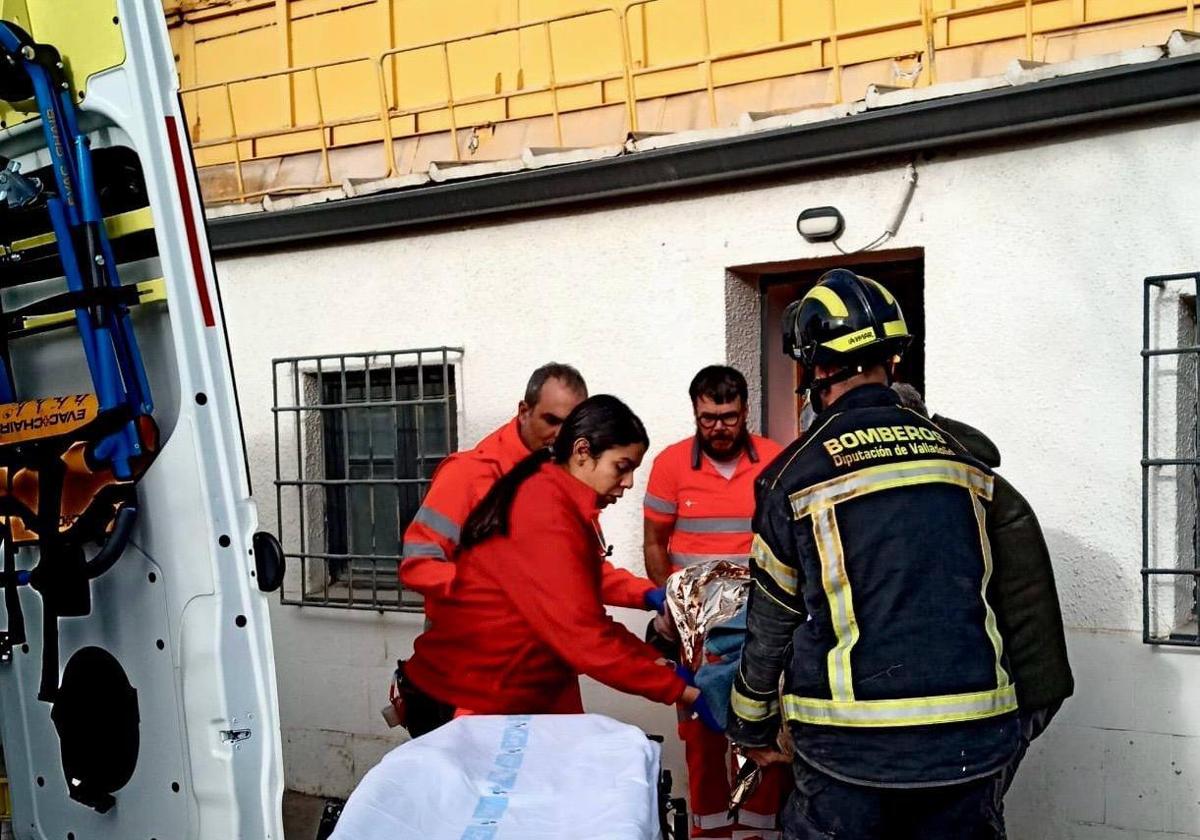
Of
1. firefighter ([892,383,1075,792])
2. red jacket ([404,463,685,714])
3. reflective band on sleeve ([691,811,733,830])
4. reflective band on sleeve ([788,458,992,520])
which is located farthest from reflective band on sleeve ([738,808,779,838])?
reflective band on sleeve ([788,458,992,520])

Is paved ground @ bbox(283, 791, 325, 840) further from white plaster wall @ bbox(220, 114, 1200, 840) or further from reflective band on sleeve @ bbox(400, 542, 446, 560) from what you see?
reflective band on sleeve @ bbox(400, 542, 446, 560)

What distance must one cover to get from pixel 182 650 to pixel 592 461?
4.03ft

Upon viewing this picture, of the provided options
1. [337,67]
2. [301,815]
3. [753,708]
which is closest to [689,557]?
[753,708]

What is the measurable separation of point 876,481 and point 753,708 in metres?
A: 0.67

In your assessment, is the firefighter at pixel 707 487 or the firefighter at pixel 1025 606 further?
the firefighter at pixel 707 487

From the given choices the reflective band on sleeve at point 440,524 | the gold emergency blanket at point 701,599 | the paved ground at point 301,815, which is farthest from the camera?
the paved ground at point 301,815

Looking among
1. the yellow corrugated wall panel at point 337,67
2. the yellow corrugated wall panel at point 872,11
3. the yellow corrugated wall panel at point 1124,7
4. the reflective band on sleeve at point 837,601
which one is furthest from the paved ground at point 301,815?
the yellow corrugated wall panel at point 1124,7

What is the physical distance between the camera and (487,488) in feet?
15.3

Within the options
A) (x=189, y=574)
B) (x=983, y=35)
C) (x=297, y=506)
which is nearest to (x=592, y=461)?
(x=189, y=574)

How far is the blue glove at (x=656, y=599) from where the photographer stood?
13.5 ft

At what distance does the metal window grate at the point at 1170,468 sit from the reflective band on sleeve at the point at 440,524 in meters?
2.35

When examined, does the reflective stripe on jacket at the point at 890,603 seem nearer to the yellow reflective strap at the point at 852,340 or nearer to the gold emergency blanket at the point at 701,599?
the yellow reflective strap at the point at 852,340

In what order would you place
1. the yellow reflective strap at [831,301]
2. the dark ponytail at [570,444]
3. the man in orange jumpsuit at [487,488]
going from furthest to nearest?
1. the man in orange jumpsuit at [487,488]
2. the dark ponytail at [570,444]
3. the yellow reflective strap at [831,301]

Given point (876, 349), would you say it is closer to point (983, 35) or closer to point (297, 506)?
point (983, 35)
